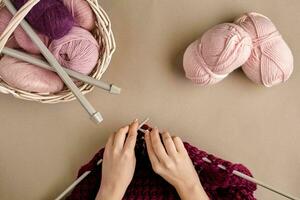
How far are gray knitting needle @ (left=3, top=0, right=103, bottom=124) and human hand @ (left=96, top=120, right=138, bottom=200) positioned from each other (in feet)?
0.32

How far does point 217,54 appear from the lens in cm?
87

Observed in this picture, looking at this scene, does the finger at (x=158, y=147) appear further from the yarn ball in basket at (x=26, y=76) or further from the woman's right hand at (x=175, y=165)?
the yarn ball in basket at (x=26, y=76)

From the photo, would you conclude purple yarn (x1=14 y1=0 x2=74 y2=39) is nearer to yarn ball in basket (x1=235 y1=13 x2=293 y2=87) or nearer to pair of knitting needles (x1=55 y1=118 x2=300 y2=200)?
pair of knitting needles (x1=55 y1=118 x2=300 y2=200)

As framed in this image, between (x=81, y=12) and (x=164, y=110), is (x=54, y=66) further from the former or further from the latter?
(x=164, y=110)

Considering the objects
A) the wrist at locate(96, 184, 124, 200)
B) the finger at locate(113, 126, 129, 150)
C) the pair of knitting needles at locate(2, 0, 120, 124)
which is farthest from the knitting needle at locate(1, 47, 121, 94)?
the wrist at locate(96, 184, 124, 200)

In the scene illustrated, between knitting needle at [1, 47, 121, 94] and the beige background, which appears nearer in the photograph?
knitting needle at [1, 47, 121, 94]

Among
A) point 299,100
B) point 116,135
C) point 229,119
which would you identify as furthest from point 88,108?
point 299,100

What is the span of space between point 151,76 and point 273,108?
0.31 m

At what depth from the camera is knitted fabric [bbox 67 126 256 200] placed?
896 millimetres

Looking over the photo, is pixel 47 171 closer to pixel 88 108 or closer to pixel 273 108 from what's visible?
pixel 88 108

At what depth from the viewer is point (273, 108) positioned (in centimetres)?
99

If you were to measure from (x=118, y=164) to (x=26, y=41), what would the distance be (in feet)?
1.08

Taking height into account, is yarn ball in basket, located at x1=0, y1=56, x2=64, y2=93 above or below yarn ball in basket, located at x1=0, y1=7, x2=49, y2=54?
below

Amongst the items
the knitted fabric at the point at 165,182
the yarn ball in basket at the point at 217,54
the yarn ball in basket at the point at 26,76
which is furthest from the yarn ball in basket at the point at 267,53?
the yarn ball in basket at the point at 26,76
